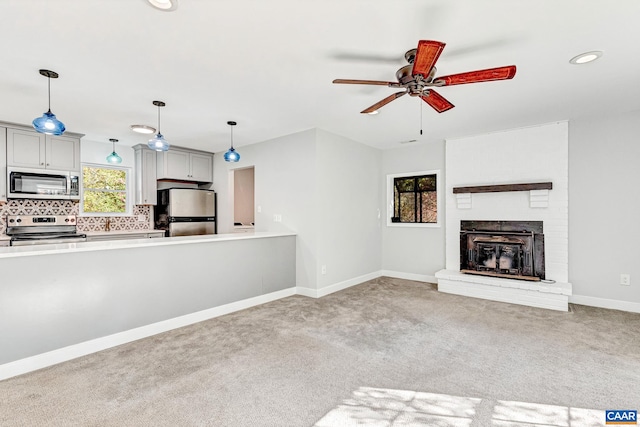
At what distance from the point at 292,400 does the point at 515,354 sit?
2.02 m

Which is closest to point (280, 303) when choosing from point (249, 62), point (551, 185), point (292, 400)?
point (292, 400)

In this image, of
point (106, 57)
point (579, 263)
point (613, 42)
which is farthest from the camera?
point (579, 263)

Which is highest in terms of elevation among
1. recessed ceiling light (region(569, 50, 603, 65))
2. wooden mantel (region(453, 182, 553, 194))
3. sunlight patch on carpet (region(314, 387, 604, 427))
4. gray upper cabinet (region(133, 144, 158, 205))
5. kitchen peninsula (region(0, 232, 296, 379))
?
recessed ceiling light (region(569, 50, 603, 65))

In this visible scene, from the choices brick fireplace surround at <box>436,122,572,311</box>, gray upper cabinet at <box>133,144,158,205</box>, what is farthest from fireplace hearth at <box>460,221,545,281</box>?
gray upper cabinet at <box>133,144,158,205</box>

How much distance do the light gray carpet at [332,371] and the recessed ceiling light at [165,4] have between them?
2493mm

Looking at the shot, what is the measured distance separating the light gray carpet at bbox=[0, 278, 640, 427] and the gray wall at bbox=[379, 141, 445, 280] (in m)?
1.79

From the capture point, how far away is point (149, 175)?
5.68 meters

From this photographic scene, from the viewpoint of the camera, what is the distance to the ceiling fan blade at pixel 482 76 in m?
2.05

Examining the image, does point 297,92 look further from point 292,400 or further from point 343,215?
point 292,400

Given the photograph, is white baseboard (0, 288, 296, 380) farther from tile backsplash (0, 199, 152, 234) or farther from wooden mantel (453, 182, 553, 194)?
wooden mantel (453, 182, 553, 194)

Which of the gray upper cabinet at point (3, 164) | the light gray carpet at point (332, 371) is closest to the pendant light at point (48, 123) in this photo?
the light gray carpet at point (332, 371)

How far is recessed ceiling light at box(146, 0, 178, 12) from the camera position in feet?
5.95

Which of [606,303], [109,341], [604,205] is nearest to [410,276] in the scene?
[606,303]

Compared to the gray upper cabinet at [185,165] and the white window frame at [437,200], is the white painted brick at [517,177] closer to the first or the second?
the white window frame at [437,200]
